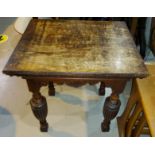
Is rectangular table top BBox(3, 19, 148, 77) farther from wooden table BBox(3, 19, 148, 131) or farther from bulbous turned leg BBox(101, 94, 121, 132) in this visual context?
bulbous turned leg BBox(101, 94, 121, 132)

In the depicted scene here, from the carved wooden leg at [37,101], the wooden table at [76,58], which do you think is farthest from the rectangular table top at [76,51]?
the carved wooden leg at [37,101]

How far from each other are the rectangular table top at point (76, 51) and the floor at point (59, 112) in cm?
61

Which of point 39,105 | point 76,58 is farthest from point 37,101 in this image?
point 76,58

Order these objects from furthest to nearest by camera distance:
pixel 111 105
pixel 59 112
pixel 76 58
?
pixel 59 112 < pixel 111 105 < pixel 76 58

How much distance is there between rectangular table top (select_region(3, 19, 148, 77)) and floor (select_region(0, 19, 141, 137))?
61 cm

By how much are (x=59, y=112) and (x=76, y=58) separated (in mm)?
644

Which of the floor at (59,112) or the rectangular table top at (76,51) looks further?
the floor at (59,112)

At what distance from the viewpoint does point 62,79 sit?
966 mm

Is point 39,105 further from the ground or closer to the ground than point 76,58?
closer to the ground

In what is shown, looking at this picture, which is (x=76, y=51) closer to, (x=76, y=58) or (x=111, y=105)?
(x=76, y=58)

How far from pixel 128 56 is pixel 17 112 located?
0.96 metres

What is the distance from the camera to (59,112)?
4.96ft

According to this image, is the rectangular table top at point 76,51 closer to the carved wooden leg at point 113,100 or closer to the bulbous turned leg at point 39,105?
the carved wooden leg at point 113,100

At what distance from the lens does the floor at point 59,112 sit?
4.50ft
